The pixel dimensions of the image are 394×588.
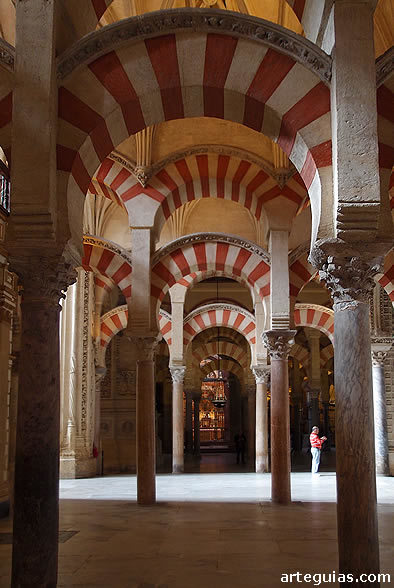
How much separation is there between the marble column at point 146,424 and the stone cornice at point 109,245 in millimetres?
1344

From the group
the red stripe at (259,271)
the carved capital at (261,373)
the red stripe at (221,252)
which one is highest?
the red stripe at (221,252)

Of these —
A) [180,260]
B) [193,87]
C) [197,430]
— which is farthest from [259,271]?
[197,430]

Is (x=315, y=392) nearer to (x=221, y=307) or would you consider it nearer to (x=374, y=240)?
(x=221, y=307)

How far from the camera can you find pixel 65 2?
5258 millimetres

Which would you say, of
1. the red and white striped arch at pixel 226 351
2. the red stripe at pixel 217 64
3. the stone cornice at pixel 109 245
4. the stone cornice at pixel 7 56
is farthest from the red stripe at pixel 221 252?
the red and white striped arch at pixel 226 351

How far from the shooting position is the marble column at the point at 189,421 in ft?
71.0

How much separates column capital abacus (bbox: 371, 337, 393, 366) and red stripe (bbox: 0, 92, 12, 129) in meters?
10.5

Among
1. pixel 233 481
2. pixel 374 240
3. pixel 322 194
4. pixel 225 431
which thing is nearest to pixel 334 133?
pixel 322 194

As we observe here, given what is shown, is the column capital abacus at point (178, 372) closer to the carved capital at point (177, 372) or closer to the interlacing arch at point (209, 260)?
the carved capital at point (177, 372)

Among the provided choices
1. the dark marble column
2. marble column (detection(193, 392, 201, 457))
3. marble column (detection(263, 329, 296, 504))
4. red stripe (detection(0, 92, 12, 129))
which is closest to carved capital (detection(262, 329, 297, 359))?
marble column (detection(263, 329, 296, 504))

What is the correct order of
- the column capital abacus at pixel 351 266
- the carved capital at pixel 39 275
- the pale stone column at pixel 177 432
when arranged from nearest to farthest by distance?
the column capital abacus at pixel 351 266 → the carved capital at pixel 39 275 → the pale stone column at pixel 177 432

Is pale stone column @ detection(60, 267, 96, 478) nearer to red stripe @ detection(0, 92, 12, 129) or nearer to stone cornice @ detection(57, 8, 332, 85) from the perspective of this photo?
red stripe @ detection(0, 92, 12, 129)

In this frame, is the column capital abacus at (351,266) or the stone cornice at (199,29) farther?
the stone cornice at (199,29)

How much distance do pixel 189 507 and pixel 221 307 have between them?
861cm
